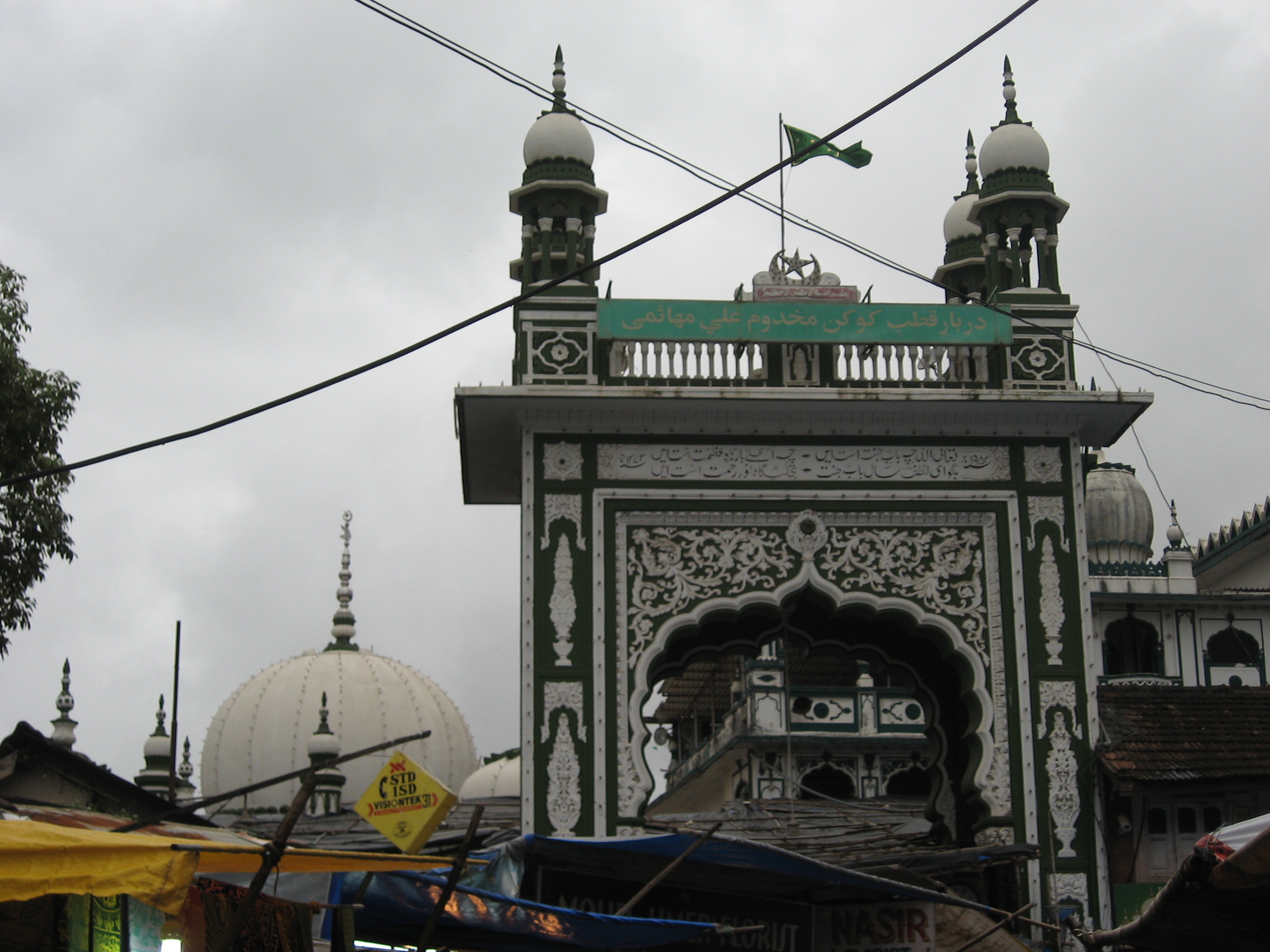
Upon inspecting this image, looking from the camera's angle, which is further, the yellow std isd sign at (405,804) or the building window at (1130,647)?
the building window at (1130,647)

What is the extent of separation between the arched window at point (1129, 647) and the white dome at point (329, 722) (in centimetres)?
1106

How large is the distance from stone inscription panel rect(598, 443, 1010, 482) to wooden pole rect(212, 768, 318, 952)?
729 centimetres

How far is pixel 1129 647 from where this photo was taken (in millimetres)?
26875

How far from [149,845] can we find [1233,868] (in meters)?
4.06

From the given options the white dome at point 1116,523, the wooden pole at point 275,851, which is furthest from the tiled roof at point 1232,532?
the wooden pole at point 275,851

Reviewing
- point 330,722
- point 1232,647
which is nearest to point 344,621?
point 330,722

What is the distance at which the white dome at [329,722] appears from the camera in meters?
28.0

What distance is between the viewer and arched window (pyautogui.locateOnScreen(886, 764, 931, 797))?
→ 27516mm

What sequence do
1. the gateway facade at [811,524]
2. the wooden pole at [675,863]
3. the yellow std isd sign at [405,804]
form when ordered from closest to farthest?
the yellow std isd sign at [405,804] < the wooden pole at [675,863] < the gateway facade at [811,524]

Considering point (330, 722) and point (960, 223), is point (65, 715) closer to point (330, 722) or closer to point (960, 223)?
point (330, 722)

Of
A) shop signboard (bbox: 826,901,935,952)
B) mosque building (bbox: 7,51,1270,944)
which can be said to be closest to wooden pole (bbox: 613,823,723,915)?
shop signboard (bbox: 826,901,935,952)

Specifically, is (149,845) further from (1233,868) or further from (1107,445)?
(1107,445)

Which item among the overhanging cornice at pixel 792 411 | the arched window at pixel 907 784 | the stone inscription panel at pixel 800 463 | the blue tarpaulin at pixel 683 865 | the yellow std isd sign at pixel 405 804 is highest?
the overhanging cornice at pixel 792 411

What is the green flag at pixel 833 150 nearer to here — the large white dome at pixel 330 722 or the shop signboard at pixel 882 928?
Result: the shop signboard at pixel 882 928
